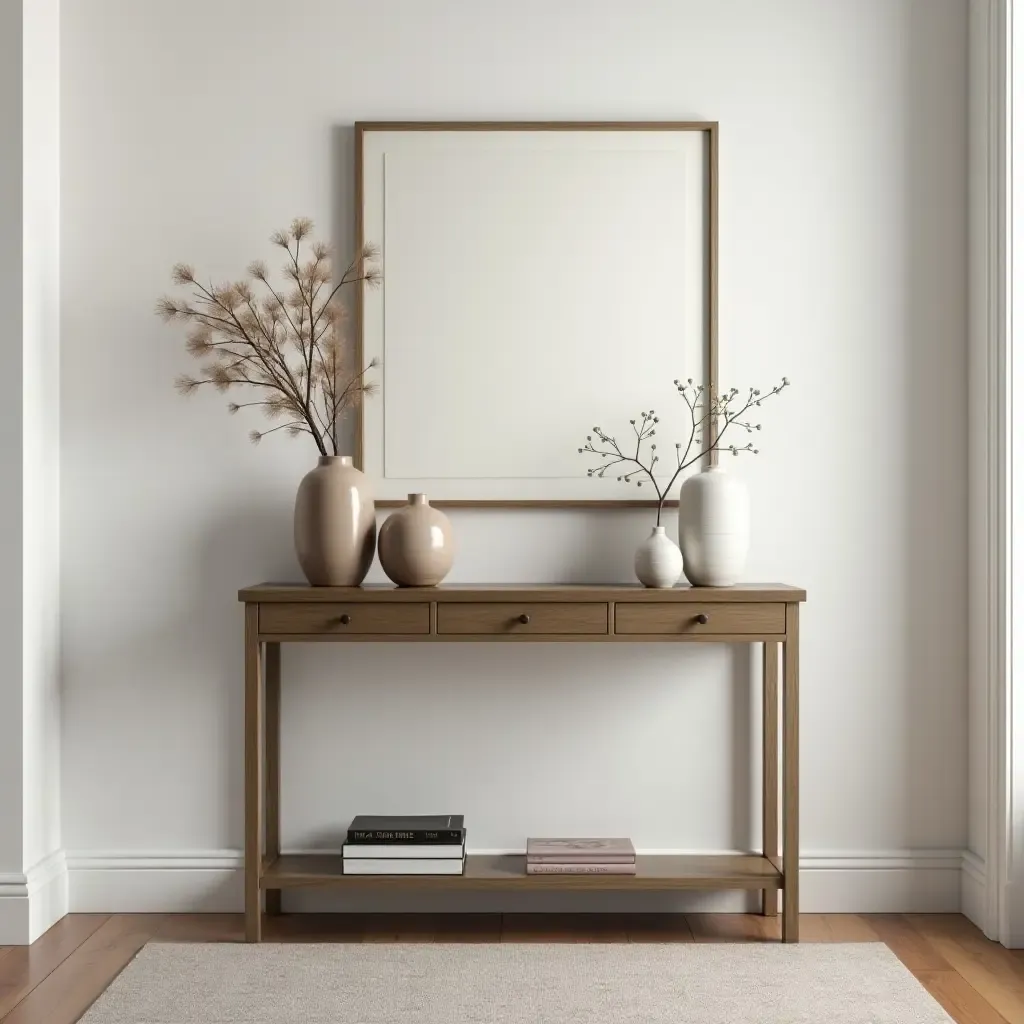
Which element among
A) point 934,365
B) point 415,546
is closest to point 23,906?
point 415,546

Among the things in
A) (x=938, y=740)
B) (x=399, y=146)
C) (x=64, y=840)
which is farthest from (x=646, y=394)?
(x=64, y=840)

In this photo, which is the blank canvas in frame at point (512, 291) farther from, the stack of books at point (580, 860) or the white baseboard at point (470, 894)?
the white baseboard at point (470, 894)

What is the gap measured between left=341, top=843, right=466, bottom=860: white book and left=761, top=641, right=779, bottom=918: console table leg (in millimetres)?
782

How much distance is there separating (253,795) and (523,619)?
0.77 metres

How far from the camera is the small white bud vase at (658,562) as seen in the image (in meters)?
2.66

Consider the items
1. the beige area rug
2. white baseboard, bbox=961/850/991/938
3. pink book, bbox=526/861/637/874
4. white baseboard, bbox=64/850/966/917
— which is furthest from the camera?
white baseboard, bbox=64/850/966/917

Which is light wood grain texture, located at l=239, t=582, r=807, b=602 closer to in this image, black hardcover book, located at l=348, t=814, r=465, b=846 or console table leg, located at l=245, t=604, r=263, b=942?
console table leg, located at l=245, t=604, r=263, b=942

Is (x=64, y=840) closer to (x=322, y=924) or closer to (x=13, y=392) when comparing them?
(x=322, y=924)

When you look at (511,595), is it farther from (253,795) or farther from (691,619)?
(253,795)

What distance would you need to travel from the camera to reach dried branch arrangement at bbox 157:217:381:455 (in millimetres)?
2773

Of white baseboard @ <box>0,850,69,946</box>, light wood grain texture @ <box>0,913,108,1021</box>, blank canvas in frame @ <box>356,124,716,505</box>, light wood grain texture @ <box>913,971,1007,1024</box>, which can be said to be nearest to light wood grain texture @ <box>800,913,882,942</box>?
light wood grain texture @ <box>913,971,1007,1024</box>

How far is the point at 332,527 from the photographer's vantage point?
263 centimetres

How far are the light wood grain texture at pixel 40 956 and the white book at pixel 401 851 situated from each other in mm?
694

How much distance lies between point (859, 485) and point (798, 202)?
2.51ft
